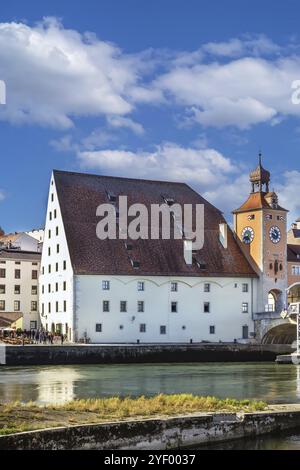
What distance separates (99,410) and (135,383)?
1917 centimetres

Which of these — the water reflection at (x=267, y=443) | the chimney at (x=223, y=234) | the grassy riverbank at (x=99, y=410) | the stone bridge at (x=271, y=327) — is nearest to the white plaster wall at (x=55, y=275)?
the chimney at (x=223, y=234)

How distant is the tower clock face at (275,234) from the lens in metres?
74.8

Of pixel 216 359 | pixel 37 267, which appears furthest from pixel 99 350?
pixel 37 267

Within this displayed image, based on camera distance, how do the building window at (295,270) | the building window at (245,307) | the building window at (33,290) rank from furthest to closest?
the building window at (295,270) → the building window at (33,290) → the building window at (245,307)

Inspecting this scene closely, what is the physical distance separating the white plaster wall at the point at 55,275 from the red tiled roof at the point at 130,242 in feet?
3.21

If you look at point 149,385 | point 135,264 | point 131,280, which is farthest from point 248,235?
point 149,385

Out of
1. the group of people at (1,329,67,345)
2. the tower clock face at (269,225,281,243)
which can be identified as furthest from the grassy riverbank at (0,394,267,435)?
the tower clock face at (269,225,281,243)

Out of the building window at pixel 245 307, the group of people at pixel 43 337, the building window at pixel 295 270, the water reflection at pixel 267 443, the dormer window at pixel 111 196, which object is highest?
the dormer window at pixel 111 196

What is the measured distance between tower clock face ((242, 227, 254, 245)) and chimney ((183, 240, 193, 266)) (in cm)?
637

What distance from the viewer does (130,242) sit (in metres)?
69.2

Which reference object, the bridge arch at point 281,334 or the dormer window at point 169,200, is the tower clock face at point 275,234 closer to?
the bridge arch at point 281,334

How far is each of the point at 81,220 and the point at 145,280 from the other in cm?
732

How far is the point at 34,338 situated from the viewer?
212 ft

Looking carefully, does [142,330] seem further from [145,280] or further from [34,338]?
[34,338]
